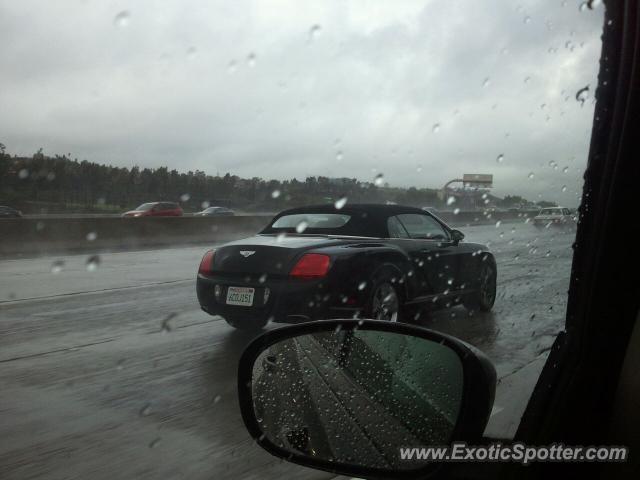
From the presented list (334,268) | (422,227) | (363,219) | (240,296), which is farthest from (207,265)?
(422,227)

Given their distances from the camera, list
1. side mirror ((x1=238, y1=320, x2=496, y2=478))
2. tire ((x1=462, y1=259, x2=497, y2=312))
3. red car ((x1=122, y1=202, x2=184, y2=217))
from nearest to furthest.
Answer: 1. side mirror ((x1=238, y1=320, x2=496, y2=478))
2. tire ((x1=462, y1=259, x2=497, y2=312))
3. red car ((x1=122, y1=202, x2=184, y2=217))

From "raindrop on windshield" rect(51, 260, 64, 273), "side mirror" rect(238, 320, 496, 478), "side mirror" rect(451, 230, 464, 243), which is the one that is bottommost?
"raindrop on windshield" rect(51, 260, 64, 273)

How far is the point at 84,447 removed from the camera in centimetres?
361

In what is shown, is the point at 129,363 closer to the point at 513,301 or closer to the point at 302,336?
the point at 302,336

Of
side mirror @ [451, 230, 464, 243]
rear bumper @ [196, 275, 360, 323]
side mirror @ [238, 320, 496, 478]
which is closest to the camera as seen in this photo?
side mirror @ [238, 320, 496, 478]

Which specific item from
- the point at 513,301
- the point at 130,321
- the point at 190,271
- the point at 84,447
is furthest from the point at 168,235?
the point at 84,447

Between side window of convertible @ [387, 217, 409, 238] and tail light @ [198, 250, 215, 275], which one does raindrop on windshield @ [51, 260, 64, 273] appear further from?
side window of convertible @ [387, 217, 409, 238]

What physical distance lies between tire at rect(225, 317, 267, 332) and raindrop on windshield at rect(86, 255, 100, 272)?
8.15 m

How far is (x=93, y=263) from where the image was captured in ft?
51.3

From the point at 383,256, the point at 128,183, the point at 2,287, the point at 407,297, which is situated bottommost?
the point at 2,287

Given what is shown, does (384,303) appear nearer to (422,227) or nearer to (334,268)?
(334,268)

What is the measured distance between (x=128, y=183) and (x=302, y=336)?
19.4 ft

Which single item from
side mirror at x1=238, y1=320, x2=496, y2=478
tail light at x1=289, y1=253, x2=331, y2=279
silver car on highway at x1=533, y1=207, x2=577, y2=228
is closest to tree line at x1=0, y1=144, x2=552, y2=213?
silver car on highway at x1=533, y1=207, x2=577, y2=228

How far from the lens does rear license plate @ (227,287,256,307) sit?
5.93 m
